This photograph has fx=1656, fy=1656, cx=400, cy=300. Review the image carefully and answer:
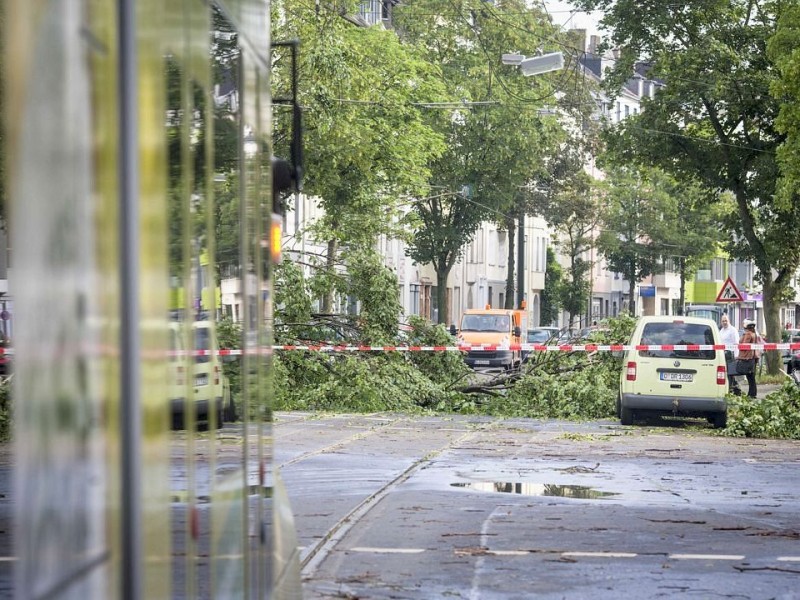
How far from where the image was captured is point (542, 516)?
1265 centimetres

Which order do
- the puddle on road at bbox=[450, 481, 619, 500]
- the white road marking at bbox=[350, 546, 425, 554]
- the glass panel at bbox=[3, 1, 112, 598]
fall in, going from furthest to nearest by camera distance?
1. the puddle on road at bbox=[450, 481, 619, 500]
2. the white road marking at bbox=[350, 546, 425, 554]
3. the glass panel at bbox=[3, 1, 112, 598]

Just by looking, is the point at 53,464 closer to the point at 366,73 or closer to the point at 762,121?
the point at 366,73

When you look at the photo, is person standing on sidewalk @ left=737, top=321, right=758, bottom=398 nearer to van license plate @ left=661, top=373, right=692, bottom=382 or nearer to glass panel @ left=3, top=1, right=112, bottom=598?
van license plate @ left=661, top=373, right=692, bottom=382

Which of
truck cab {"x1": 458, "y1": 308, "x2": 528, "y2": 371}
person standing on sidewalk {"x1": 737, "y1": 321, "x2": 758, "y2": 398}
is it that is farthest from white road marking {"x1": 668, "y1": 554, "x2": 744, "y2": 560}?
truck cab {"x1": 458, "y1": 308, "x2": 528, "y2": 371}

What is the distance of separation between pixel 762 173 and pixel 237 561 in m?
39.0

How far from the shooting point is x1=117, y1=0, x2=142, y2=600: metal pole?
87.7 inches

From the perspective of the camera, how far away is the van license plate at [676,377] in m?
25.3

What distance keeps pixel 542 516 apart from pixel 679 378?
13082 mm

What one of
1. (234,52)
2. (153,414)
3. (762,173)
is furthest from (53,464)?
(762,173)

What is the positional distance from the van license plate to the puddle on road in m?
10.4

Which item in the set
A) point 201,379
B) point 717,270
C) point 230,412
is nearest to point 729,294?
point 230,412

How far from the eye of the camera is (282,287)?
31109 mm

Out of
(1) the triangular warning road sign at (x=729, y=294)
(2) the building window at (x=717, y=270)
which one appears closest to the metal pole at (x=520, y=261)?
(1) the triangular warning road sign at (x=729, y=294)

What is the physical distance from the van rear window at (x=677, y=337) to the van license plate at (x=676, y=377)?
29 centimetres
